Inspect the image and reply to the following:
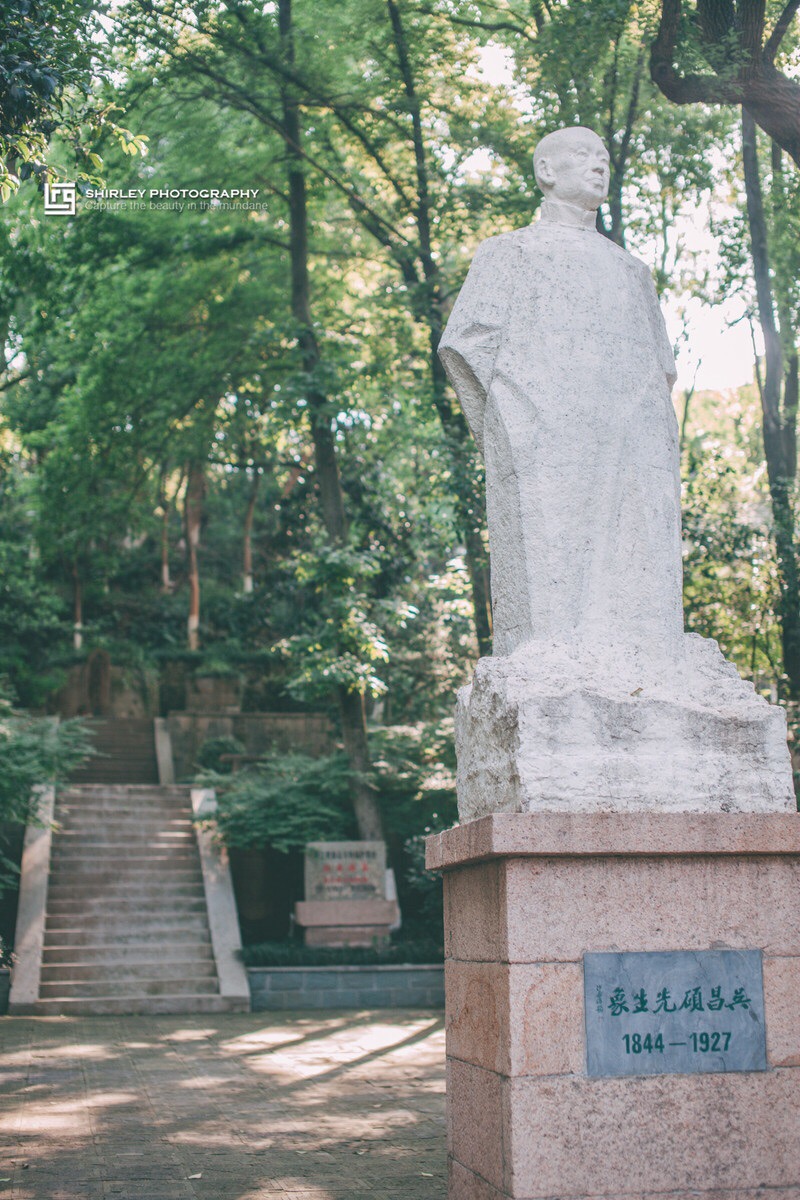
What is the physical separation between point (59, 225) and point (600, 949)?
1359 centimetres

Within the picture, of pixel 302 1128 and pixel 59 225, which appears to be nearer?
pixel 302 1128

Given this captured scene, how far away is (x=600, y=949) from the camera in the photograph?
3.89m

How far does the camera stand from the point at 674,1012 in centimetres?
391

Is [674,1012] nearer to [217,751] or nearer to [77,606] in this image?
[217,751]

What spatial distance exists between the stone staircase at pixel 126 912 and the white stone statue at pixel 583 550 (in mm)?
8908

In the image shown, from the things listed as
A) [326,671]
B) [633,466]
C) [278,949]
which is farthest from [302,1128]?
[326,671]

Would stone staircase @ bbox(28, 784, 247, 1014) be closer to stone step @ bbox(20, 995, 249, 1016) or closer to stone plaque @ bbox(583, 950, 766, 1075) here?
stone step @ bbox(20, 995, 249, 1016)

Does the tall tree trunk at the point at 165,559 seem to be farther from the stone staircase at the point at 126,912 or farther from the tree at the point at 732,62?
the tree at the point at 732,62

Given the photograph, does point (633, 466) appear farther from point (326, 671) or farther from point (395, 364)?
point (395, 364)

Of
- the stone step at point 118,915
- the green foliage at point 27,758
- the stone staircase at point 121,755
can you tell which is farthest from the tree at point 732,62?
the stone staircase at point 121,755

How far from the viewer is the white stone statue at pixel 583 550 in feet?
13.4

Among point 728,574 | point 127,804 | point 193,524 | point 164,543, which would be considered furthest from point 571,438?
point 164,543

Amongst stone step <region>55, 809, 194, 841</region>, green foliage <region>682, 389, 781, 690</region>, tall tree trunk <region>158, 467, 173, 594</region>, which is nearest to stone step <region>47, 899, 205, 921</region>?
stone step <region>55, 809, 194, 841</region>

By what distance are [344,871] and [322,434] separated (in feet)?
17.9
